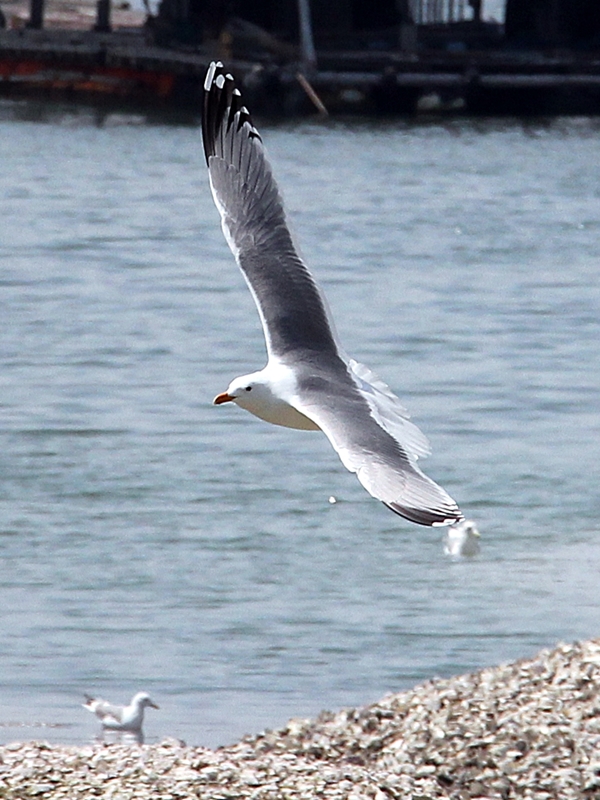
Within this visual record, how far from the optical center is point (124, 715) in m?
6.90

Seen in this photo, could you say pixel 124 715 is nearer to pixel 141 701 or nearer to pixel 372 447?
pixel 141 701

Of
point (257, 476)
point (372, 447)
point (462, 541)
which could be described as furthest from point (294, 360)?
point (257, 476)

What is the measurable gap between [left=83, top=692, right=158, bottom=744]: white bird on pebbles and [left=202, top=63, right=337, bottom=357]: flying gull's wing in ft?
4.93

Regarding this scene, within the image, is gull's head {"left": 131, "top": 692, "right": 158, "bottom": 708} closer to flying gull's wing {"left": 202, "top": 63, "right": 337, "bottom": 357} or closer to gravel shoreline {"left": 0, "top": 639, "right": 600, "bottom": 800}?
gravel shoreline {"left": 0, "top": 639, "right": 600, "bottom": 800}

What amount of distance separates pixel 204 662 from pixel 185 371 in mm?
7834

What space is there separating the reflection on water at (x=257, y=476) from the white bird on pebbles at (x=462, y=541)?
76mm

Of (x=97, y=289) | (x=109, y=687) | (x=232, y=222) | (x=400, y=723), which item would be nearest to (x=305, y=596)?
(x=109, y=687)

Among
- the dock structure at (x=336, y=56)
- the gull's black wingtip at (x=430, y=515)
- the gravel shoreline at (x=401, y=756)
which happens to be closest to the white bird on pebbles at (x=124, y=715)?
the gravel shoreline at (x=401, y=756)

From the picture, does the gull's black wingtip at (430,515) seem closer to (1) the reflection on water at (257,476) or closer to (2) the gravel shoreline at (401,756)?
(2) the gravel shoreline at (401,756)

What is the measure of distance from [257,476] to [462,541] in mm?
2421

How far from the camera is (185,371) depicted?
1574 centimetres

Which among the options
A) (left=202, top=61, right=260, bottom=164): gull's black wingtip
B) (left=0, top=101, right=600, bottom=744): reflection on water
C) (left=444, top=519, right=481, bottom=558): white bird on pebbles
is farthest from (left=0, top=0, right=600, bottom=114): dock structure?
(left=202, top=61, right=260, bottom=164): gull's black wingtip

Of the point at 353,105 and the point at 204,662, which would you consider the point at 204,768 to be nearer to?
the point at 204,662

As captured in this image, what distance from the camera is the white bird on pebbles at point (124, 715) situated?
22.4ft
